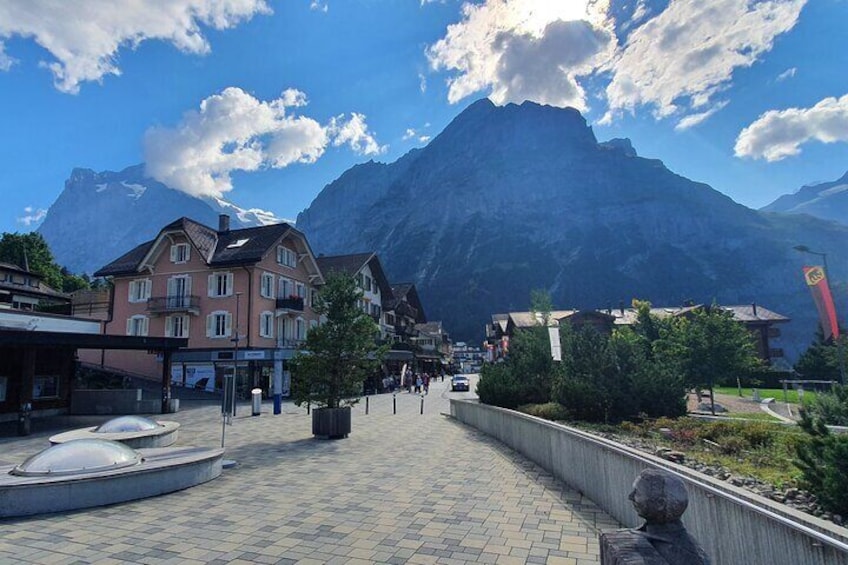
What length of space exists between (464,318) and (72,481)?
16954 cm

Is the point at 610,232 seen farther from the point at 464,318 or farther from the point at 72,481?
the point at 72,481

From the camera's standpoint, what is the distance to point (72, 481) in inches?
306

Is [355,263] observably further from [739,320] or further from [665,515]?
[665,515]

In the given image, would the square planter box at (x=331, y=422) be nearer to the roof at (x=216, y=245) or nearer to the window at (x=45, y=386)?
the window at (x=45, y=386)

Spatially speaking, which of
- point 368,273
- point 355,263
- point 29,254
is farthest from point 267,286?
point 29,254

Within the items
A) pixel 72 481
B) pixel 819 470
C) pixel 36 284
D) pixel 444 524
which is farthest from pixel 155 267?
pixel 819 470

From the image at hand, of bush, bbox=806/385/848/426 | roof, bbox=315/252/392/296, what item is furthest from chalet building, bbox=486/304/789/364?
bush, bbox=806/385/848/426

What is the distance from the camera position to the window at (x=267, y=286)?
3816cm

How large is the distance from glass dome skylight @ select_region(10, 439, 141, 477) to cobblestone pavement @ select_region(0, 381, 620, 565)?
2.76ft

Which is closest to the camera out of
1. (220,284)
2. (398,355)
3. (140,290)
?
(220,284)

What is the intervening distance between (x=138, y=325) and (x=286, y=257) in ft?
40.7

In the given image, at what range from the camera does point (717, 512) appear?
15.2 feet

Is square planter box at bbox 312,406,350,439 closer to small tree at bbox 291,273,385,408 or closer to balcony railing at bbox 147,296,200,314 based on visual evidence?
small tree at bbox 291,273,385,408

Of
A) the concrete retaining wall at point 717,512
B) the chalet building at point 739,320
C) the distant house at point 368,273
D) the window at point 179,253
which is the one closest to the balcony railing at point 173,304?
the window at point 179,253
